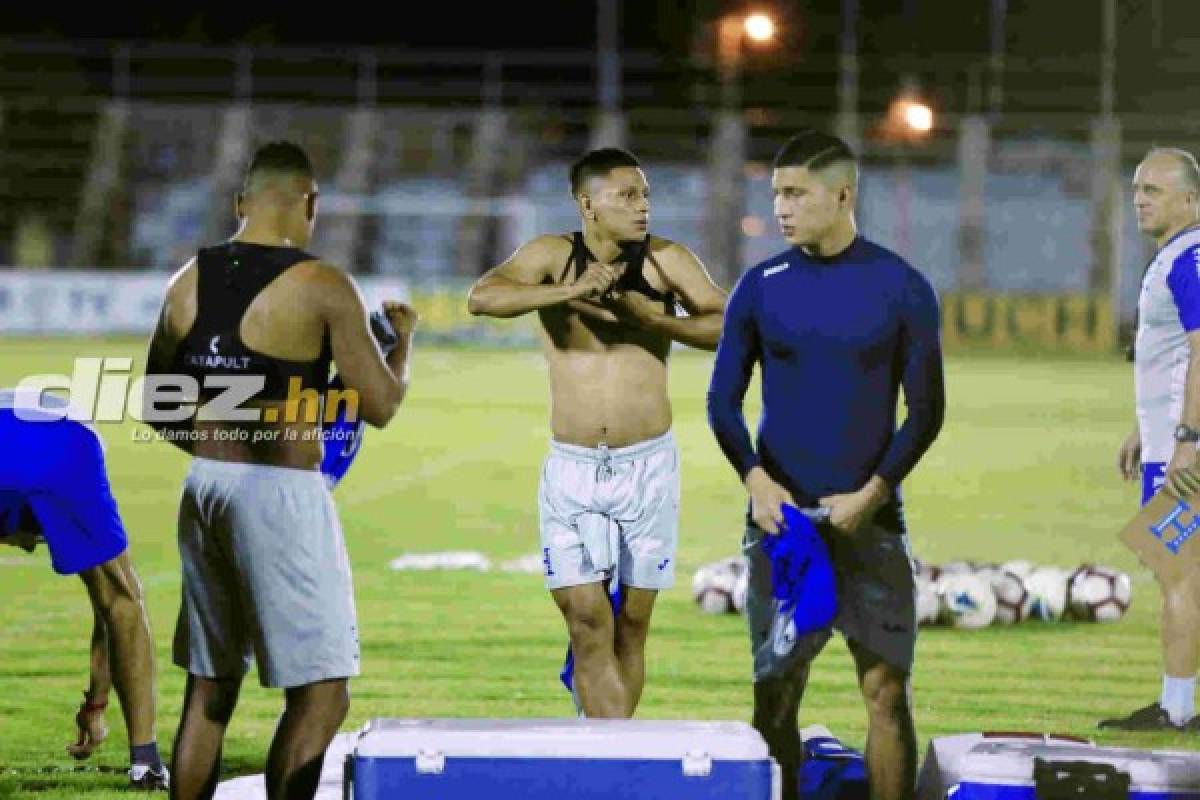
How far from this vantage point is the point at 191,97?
47.3 m

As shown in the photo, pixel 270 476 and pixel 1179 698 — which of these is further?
pixel 1179 698

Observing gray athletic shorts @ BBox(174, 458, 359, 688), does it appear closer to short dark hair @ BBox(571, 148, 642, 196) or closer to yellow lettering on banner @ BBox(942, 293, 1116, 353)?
short dark hair @ BBox(571, 148, 642, 196)

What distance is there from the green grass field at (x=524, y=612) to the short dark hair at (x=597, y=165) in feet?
8.12

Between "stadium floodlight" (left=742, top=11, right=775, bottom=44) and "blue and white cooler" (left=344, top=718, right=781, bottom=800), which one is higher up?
"stadium floodlight" (left=742, top=11, right=775, bottom=44)

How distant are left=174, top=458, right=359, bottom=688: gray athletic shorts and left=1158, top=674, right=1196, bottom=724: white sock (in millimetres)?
3748

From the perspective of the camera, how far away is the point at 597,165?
7680mm

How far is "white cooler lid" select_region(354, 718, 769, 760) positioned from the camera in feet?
18.5

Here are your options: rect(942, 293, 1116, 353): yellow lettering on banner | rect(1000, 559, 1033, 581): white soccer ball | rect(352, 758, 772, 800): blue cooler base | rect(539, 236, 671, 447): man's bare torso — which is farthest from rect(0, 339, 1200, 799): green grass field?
rect(942, 293, 1116, 353): yellow lettering on banner

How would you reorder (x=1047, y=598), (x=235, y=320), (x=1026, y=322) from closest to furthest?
1. (x=235, y=320)
2. (x=1047, y=598)
3. (x=1026, y=322)

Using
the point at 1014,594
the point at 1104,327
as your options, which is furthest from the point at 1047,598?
the point at 1104,327

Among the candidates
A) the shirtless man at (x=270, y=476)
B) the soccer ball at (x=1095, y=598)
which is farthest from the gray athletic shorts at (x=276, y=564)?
the soccer ball at (x=1095, y=598)

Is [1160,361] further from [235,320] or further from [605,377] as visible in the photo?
[235,320]

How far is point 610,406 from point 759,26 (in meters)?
30.2

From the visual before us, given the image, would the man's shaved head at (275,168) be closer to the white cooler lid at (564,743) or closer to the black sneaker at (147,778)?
the white cooler lid at (564,743)
